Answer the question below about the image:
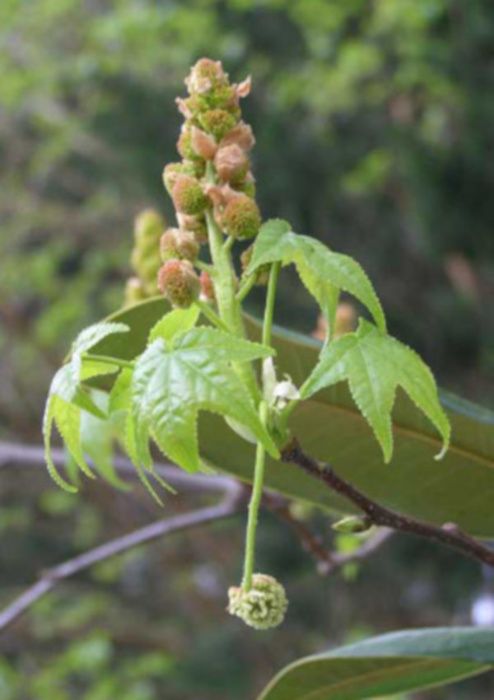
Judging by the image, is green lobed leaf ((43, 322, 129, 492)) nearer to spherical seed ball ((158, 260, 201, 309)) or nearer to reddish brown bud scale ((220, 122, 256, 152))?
spherical seed ball ((158, 260, 201, 309))

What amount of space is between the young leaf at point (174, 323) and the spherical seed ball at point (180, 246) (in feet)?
0.13

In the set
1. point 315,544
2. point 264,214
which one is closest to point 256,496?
point 315,544

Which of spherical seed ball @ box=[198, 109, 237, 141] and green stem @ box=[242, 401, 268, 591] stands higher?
spherical seed ball @ box=[198, 109, 237, 141]

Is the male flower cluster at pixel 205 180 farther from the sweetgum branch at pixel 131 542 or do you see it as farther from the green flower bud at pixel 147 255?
the sweetgum branch at pixel 131 542

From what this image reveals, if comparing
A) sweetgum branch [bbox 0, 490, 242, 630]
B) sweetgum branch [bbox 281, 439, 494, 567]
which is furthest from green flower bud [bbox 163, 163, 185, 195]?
sweetgum branch [bbox 0, 490, 242, 630]

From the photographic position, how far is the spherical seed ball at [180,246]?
0.81 metres

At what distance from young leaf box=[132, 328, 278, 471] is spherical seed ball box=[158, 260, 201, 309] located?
7cm

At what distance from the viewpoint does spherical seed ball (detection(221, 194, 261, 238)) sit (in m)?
0.78

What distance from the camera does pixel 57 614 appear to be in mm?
6363

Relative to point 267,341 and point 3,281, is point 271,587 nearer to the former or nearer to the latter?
point 267,341

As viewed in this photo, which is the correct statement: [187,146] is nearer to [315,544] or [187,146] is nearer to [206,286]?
[206,286]

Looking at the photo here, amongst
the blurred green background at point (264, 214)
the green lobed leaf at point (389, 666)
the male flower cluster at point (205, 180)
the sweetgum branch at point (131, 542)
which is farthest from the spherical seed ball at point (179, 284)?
the blurred green background at point (264, 214)

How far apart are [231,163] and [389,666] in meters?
0.52

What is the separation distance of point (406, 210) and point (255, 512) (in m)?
5.70
